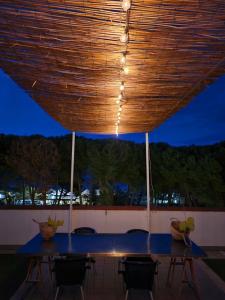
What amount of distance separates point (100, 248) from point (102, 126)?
3020 millimetres

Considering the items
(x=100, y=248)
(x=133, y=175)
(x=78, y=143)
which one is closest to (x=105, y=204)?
(x=133, y=175)

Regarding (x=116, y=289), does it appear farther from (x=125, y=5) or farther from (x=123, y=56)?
(x=125, y=5)

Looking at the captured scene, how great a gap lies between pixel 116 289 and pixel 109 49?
3.24m

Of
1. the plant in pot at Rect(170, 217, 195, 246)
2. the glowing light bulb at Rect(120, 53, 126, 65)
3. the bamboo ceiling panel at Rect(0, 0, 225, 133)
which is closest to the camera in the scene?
the bamboo ceiling panel at Rect(0, 0, 225, 133)

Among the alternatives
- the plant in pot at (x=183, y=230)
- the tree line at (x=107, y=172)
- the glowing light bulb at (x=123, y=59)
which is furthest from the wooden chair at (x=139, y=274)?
the tree line at (x=107, y=172)

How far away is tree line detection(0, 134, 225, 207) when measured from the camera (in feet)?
28.6

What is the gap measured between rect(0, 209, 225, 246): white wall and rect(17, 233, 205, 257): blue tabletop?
2.53 m

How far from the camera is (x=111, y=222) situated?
7.95 metres

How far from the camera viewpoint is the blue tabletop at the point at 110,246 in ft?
13.1

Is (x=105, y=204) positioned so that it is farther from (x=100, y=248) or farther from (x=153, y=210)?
(x=100, y=248)

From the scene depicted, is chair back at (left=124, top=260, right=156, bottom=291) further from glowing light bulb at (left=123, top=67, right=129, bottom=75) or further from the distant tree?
the distant tree

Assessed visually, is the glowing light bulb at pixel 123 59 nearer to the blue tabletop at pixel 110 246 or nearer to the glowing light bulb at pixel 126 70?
the glowing light bulb at pixel 126 70

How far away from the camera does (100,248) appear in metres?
4.24

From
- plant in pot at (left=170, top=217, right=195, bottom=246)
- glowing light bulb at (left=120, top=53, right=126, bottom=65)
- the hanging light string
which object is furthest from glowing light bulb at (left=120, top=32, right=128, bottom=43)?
plant in pot at (left=170, top=217, right=195, bottom=246)
